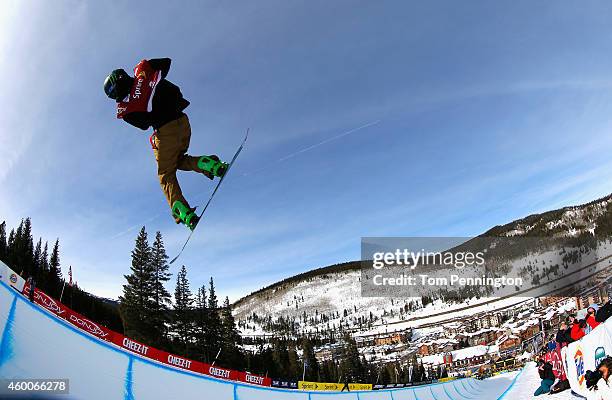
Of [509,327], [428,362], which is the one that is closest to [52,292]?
[428,362]

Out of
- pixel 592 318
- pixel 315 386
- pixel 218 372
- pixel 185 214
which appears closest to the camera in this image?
pixel 185 214

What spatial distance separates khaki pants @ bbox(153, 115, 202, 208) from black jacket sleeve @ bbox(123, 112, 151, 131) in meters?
0.20

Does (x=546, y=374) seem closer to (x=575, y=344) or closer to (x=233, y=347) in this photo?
(x=575, y=344)

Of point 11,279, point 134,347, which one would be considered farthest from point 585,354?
point 11,279

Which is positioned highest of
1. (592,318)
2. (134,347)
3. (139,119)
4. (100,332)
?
(139,119)

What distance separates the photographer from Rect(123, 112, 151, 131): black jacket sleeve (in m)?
4.89

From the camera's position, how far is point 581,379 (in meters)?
8.92

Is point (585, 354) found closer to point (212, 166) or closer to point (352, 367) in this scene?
point (212, 166)

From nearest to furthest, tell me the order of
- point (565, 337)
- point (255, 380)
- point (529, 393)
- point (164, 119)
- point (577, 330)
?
point (164, 119) < point (577, 330) < point (565, 337) < point (529, 393) < point (255, 380)

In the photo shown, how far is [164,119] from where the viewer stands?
5.17 meters

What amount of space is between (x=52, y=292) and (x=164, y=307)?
2407 cm

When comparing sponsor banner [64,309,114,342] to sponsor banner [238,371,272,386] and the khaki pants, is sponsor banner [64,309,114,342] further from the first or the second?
the khaki pants

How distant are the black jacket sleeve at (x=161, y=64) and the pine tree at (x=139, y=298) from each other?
3923cm

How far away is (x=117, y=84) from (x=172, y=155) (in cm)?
116
